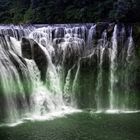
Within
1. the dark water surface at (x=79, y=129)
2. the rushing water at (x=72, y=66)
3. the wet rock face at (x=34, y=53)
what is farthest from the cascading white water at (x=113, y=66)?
the wet rock face at (x=34, y=53)

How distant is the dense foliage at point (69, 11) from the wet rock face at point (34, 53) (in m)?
6.96

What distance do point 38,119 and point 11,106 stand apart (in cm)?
176

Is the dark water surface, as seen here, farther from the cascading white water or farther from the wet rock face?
the wet rock face

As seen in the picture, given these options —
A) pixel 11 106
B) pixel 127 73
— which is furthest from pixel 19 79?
pixel 127 73

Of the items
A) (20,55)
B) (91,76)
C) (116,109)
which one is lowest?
(116,109)

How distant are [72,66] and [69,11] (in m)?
10.8

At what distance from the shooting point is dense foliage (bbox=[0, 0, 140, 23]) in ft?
96.2

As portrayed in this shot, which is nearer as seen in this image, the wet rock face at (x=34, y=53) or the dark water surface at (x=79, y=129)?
the dark water surface at (x=79, y=129)

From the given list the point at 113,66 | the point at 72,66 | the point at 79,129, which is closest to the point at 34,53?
the point at 72,66

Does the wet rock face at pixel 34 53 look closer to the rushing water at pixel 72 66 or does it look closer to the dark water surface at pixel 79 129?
the rushing water at pixel 72 66

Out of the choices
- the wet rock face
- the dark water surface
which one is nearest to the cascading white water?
the dark water surface

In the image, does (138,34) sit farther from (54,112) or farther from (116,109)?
(54,112)

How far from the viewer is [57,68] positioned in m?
27.1

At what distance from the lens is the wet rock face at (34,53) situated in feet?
85.6
